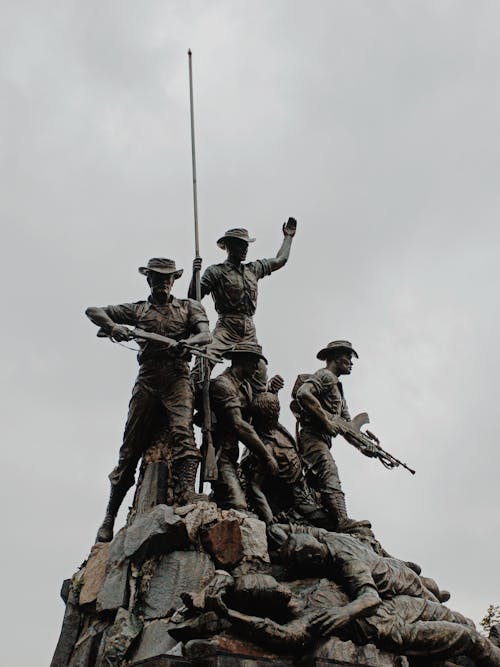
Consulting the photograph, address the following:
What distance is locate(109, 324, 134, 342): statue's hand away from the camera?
847cm

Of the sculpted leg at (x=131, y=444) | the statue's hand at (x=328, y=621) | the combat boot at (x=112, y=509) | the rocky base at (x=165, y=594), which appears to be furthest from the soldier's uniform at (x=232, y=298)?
the statue's hand at (x=328, y=621)

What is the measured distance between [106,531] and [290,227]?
5091 millimetres

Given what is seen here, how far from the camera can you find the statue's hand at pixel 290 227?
11758 mm

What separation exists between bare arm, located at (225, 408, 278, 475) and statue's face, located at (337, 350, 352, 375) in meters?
1.73

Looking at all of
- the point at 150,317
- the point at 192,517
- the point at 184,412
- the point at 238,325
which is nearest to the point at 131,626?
the point at 192,517

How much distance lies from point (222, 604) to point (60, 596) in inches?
110

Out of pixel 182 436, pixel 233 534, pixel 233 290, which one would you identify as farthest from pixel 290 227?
pixel 233 534

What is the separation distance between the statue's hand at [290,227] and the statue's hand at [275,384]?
8.42 feet

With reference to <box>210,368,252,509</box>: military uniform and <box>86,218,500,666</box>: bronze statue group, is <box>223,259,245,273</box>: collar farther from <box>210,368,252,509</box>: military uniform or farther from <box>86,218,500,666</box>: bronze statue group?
<box>210,368,252,509</box>: military uniform

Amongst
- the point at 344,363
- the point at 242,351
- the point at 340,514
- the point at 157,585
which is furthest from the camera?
the point at 344,363

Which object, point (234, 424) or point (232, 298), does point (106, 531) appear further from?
point (232, 298)

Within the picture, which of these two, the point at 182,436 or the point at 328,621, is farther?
the point at 182,436

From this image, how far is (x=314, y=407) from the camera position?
991 centimetres

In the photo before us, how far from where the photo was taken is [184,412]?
344 inches
